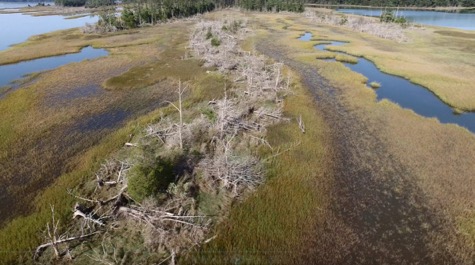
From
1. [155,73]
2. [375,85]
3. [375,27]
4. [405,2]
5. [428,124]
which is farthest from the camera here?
[405,2]

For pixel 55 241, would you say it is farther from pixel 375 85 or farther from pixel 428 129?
pixel 375 85

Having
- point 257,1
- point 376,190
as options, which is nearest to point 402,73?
point 376,190

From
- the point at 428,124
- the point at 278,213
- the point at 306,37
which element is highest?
the point at 306,37

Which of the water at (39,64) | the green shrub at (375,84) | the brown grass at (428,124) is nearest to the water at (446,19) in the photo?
the brown grass at (428,124)

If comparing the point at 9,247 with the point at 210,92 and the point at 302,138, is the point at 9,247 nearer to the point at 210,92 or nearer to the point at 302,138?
the point at 302,138

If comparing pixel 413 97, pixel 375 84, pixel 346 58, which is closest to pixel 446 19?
pixel 346 58

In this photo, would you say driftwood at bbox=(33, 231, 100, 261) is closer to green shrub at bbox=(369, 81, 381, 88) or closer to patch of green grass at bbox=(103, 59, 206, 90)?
patch of green grass at bbox=(103, 59, 206, 90)

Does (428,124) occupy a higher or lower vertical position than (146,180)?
lower
